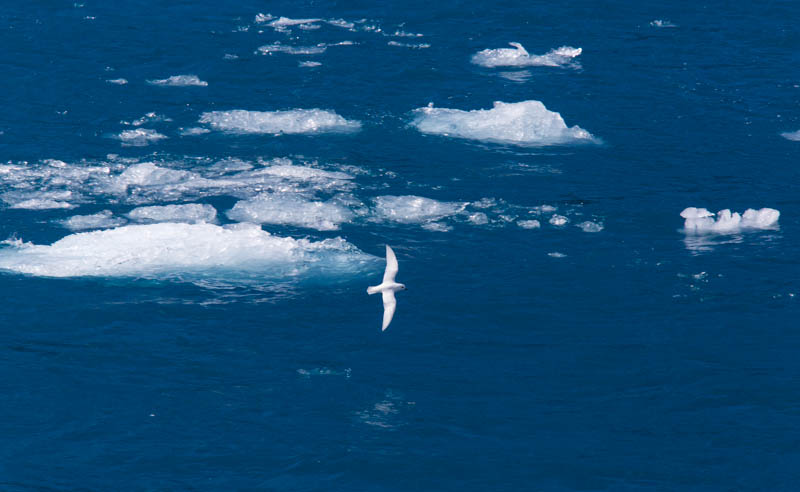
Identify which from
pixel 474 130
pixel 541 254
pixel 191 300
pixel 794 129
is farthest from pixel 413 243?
pixel 794 129

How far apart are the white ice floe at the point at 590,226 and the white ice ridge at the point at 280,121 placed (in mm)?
8612

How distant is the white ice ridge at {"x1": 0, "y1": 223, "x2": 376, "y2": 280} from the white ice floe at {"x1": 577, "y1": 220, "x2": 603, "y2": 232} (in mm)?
4975

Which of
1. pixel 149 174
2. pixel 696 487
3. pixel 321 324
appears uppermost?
pixel 149 174

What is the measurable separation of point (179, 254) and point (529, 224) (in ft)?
25.8

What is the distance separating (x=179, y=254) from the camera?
24.2m

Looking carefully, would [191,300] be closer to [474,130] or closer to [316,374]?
[316,374]

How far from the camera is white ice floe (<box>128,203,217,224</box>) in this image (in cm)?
2617

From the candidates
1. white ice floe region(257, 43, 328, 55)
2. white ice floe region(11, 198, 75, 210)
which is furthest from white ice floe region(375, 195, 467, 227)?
white ice floe region(257, 43, 328, 55)

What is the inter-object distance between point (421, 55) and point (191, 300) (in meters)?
18.1

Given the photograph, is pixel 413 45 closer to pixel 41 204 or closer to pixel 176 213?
pixel 176 213

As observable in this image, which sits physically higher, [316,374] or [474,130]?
[474,130]

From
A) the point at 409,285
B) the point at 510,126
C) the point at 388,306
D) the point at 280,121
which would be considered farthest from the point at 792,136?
the point at 388,306

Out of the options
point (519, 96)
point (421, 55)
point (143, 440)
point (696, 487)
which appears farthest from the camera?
point (421, 55)

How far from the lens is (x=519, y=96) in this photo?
1368 inches
